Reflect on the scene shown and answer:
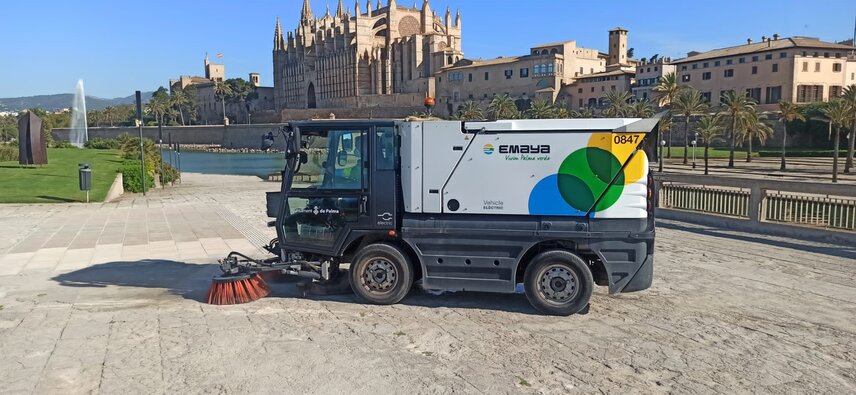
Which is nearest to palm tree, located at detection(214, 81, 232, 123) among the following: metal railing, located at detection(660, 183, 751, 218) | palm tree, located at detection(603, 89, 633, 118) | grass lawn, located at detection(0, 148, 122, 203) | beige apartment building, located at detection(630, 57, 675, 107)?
beige apartment building, located at detection(630, 57, 675, 107)

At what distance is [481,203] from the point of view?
7.97 m

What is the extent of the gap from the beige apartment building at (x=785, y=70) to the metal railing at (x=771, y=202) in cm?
6153

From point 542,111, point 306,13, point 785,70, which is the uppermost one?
point 306,13

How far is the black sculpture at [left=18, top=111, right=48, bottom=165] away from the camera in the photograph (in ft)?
105

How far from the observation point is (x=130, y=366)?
6266 mm

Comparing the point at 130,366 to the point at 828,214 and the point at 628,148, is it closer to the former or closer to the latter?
the point at 628,148

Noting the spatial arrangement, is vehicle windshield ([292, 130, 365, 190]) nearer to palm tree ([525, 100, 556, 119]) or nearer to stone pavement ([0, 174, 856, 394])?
stone pavement ([0, 174, 856, 394])

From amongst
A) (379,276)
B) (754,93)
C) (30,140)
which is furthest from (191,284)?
(754,93)

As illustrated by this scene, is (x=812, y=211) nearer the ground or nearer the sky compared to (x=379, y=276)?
nearer the sky

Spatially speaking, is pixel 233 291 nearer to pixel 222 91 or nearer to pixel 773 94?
pixel 773 94

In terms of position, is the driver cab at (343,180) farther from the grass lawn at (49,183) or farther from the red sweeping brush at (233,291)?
the grass lawn at (49,183)

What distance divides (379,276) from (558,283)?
2354 mm

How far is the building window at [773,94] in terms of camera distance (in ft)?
239

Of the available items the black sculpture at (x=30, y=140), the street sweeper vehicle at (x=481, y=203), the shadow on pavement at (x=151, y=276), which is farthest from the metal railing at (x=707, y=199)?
the black sculpture at (x=30, y=140)
